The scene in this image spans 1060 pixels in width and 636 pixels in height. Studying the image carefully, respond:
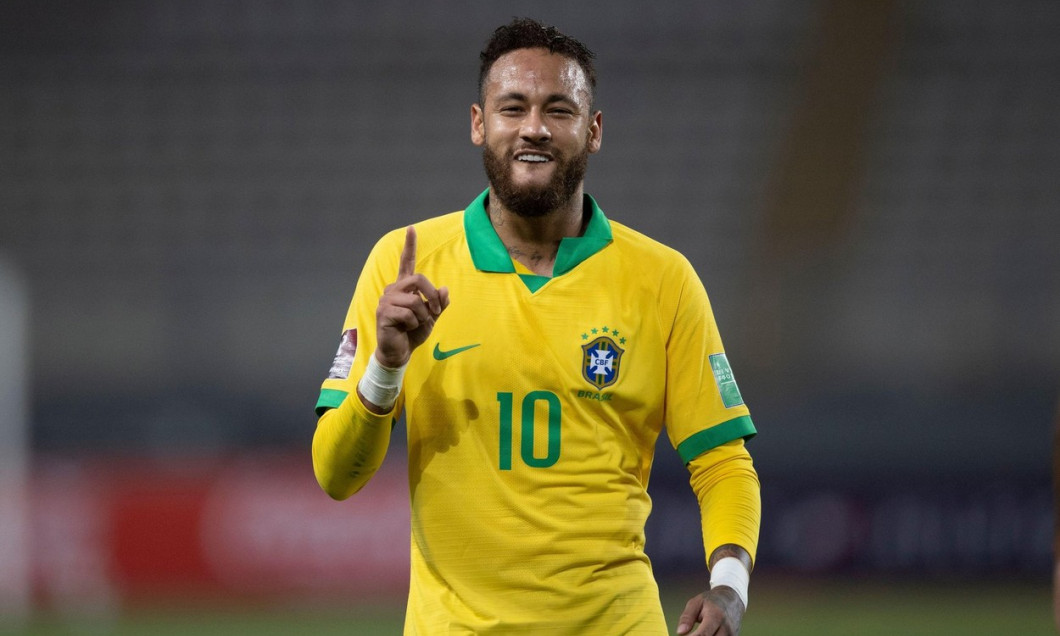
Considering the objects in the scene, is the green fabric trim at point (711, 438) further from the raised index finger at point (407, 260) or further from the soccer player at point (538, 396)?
the raised index finger at point (407, 260)

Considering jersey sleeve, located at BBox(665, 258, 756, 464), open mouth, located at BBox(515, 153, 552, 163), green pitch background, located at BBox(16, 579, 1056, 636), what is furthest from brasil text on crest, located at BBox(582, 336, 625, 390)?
green pitch background, located at BBox(16, 579, 1056, 636)

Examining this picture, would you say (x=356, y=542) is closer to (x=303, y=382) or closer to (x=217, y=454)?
(x=217, y=454)

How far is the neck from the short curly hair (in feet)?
0.85

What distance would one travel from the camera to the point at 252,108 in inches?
472

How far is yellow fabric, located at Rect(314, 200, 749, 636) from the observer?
8.92ft

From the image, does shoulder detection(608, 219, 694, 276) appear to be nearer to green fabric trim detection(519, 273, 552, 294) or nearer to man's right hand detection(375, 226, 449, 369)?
green fabric trim detection(519, 273, 552, 294)

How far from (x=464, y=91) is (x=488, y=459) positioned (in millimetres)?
10025

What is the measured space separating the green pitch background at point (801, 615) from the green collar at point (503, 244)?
4557mm

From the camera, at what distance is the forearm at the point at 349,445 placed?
8.61 feet

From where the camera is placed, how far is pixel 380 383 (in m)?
2.58

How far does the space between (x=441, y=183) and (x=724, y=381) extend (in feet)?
30.7

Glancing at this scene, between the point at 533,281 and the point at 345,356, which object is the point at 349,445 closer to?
the point at 345,356

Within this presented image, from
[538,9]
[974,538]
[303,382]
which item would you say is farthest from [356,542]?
[538,9]

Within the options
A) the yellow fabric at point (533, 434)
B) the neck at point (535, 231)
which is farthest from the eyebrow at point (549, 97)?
the yellow fabric at point (533, 434)
